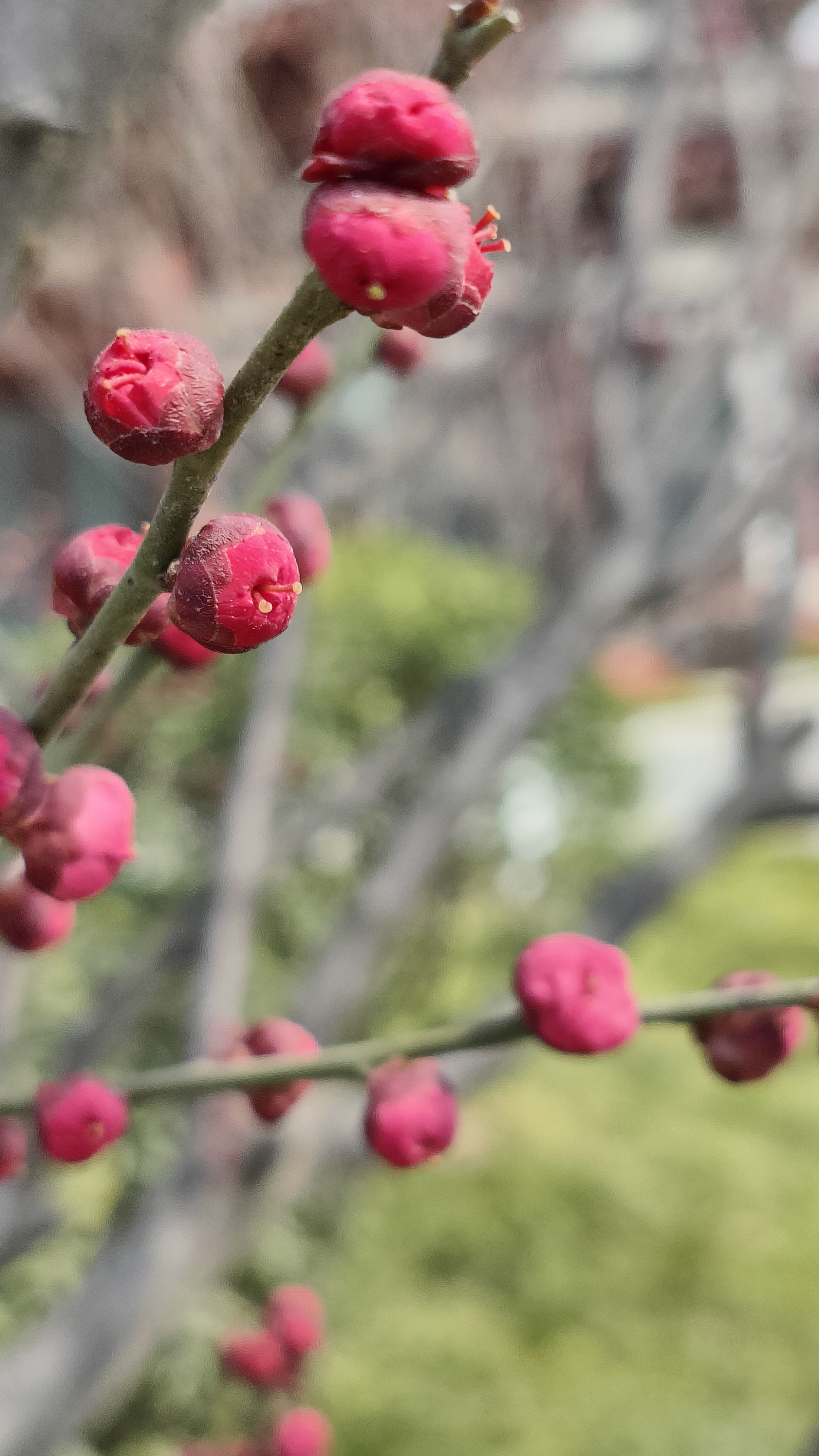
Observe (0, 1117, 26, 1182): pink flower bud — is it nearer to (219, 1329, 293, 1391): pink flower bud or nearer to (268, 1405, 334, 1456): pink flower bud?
(219, 1329, 293, 1391): pink flower bud

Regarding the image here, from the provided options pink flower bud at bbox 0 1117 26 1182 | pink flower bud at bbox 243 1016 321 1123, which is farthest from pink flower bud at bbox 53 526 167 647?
pink flower bud at bbox 0 1117 26 1182

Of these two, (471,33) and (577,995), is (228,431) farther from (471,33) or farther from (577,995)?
(577,995)

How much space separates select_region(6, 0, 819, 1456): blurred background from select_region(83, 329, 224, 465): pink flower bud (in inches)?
8.0

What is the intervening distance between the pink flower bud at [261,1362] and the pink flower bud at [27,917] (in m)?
1.22

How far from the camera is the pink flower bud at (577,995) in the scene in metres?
0.51

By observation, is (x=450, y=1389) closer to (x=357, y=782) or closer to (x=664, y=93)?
(x=357, y=782)

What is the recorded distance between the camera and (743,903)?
19.5 feet

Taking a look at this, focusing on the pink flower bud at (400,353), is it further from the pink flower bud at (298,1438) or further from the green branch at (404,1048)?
the pink flower bud at (298,1438)

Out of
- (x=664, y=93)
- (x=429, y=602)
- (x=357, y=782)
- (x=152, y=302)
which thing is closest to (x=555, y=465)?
(x=429, y=602)

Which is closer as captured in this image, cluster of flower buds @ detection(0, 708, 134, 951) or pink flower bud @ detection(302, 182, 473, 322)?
pink flower bud @ detection(302, 182, 473, 322)

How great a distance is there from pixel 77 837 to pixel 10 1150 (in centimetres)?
34

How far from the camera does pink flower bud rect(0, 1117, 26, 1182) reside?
2.22ft

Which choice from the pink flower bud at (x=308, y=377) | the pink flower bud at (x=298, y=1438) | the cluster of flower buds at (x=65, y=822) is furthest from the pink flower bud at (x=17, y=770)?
the pink flower bud at (x=298, y=1438)

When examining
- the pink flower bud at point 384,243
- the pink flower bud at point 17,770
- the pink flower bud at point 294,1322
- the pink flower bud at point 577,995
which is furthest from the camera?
the pink flower bud at point 294,1322
